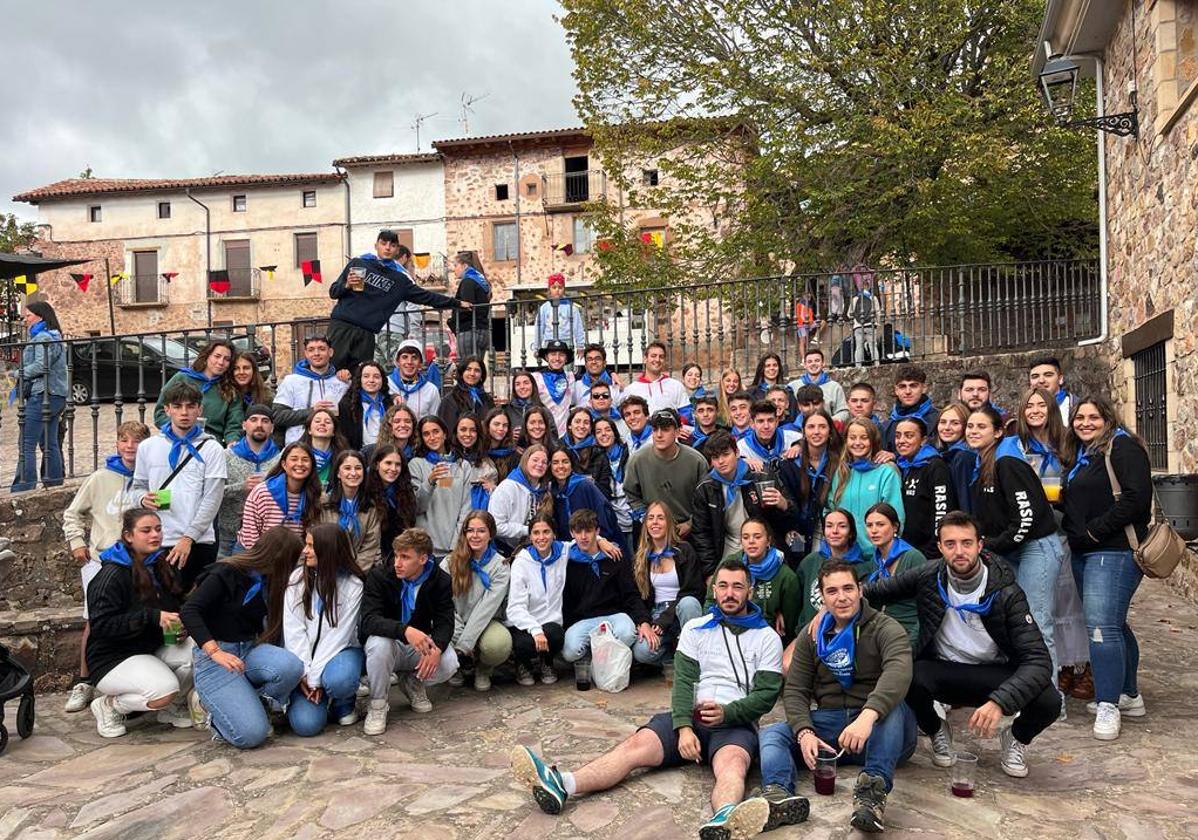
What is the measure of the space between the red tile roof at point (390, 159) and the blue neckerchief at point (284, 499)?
25318 millimetres

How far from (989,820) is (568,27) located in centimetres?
1382

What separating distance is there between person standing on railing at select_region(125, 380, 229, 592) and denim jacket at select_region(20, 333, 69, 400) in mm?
1971

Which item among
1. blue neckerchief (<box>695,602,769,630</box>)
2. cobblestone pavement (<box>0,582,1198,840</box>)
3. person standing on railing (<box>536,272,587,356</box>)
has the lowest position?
cobblestone pavement (<box>0,582,1198,840</box>)

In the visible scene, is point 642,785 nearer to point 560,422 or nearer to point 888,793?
point 888,793

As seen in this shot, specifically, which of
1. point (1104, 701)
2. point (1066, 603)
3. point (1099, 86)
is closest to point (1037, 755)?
point (1104, 701)

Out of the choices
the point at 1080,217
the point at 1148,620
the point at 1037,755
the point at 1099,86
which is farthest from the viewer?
the point at 1080,217

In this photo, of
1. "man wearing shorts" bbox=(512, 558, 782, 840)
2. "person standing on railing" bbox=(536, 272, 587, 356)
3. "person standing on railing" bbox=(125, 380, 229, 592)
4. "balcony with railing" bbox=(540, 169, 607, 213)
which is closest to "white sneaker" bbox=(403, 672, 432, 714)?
"person standing on railing" bbox=(125, 380, 229, 592)

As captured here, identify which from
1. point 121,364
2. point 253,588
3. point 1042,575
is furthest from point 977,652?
point 121,364

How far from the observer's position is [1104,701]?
14.1 ft

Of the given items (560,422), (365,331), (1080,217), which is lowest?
A: (560,422)

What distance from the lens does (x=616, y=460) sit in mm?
6344

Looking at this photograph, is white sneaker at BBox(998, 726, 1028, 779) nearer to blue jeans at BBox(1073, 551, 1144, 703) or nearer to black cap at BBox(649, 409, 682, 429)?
blue jeans at BBox(1073, 551, 1144, 703)

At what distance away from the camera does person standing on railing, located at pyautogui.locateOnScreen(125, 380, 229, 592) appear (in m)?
5.21

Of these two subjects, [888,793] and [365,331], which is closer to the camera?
[888,793]
